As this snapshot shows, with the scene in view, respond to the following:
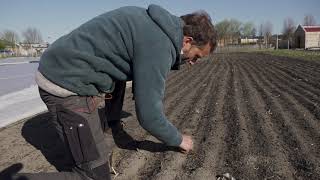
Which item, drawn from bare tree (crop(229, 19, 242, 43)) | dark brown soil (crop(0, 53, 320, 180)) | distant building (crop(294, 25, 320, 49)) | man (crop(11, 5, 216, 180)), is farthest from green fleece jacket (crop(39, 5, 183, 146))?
bare tree (crop(229, 19, 242, 43))

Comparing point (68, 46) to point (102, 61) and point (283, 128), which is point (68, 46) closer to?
point (102, 61)

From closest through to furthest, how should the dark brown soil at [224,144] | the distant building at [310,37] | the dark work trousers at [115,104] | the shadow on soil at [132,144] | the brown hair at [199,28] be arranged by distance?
the brown hair at [199,28] → the dark brown soil at [224,144] → the dark work trousers at [115,104] → the shadow on soil at [132,144] → the distant building at [310,37]

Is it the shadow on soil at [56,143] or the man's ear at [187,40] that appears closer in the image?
the man's ear at [187,40]

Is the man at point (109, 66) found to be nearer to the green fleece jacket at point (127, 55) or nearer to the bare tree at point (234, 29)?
the green fleece jacket at point (127, 55)

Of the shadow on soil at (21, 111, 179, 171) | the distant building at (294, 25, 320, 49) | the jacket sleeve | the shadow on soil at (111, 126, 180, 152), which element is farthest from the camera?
the distant building at (294, 25, 320, 49)

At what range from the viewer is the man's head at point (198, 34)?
9.00 ft

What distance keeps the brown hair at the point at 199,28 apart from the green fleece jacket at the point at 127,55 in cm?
8

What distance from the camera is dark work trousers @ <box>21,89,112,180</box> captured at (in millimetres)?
2854

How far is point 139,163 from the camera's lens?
4242 mm

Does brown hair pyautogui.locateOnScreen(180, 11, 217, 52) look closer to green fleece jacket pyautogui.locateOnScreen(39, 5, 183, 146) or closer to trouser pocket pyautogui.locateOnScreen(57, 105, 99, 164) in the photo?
green fleece jacket pyautogui.locateOnScreen(39, 5, 183, 146)

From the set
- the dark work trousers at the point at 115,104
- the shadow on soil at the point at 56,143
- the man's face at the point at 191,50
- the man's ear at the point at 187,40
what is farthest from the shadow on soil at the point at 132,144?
the man's ear at the point at 187,40

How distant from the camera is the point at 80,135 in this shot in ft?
9.29

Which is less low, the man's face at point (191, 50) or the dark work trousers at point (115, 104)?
the man's face at point (191, 50)

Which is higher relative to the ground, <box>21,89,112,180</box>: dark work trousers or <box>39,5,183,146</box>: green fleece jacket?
<box>39,5,183,146</box>: green fleece jacket
